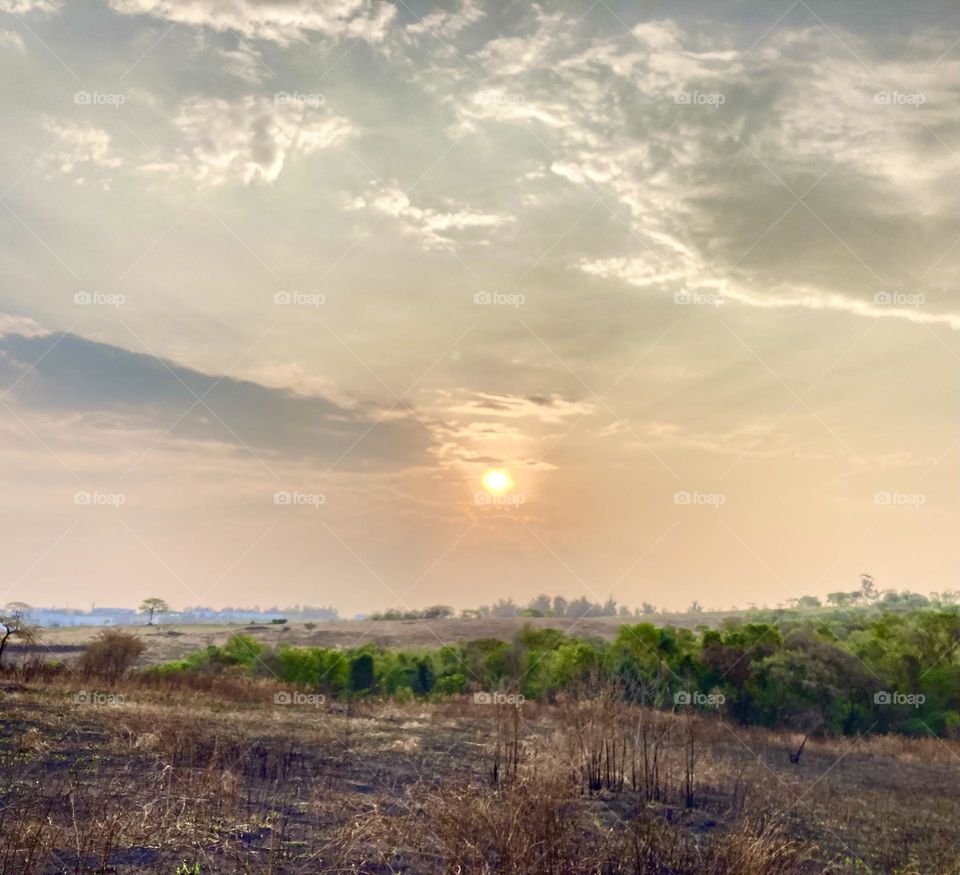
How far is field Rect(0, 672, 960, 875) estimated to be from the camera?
8.49 m

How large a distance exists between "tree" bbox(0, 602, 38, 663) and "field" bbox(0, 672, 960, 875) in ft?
8.28

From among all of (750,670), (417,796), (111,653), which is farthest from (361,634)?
(417,796)

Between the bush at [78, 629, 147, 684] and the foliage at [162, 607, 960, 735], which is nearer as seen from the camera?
the bush at [78, 629, 147, 684]

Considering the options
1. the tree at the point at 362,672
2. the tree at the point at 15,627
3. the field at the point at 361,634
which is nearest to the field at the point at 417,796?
the tree at the point at 15,627

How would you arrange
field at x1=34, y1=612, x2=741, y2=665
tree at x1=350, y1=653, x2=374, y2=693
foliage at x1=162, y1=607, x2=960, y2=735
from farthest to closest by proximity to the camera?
1. field at x1=34, y1=612, x2=741, y2=665
2. tree at x1=350, y1=653, x2=374, y2=693
3. foliage at x1=162, y1=607, x2=960, y2=735

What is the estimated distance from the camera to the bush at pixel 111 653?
33844 millimetres

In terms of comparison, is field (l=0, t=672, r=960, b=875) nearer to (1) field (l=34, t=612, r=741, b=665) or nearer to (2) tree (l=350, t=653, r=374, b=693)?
(2) tree (l=350, t=653, r=374, b=693)

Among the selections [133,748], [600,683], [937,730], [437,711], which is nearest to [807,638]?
[937,730]

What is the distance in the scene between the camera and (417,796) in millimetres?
12047

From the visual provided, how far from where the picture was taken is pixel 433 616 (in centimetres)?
12081

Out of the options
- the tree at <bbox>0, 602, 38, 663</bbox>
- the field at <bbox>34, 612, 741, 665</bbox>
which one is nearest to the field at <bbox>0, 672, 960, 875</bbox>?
the tree at <bbox>0, 602, 38, 663</bbox>

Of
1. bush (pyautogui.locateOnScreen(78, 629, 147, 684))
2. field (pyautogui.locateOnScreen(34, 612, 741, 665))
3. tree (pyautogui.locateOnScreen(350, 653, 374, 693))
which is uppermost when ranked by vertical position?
bush (pyautogui.locateOnScreen(78, 629, 147, 684))

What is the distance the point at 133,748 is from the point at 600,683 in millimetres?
8982

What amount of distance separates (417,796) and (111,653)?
90.7 feet
